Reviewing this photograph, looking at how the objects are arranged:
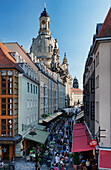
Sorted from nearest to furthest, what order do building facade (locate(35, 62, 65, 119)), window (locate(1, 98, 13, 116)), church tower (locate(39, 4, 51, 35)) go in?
window (locate(1, 98, 13, 116)), building facade (locate(35, 62, 65, 119)), church tower (locate(39, 4, 51, 35))

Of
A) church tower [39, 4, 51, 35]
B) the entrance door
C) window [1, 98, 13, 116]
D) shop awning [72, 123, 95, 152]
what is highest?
church tower [39, 4, 51, 35]

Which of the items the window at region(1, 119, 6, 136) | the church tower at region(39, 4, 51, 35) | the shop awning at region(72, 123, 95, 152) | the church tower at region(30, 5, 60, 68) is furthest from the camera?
the church tower at region(39, 4, 51, 35)

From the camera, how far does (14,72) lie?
21359mm

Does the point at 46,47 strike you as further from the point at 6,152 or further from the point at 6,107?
the point at 6,152

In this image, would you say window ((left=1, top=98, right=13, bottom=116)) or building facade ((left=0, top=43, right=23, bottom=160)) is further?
window ((left=1, top=98, right=13, bottom=116))

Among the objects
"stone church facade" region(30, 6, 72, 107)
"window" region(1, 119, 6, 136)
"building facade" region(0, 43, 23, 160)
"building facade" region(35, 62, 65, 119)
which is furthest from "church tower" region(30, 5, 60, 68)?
"window" region(1, 119, 6, 136)

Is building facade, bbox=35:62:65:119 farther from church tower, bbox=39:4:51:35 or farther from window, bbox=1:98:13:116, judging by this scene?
church tower, bbox=39:4:51:35

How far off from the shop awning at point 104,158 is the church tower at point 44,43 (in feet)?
260

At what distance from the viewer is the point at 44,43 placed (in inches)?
3794

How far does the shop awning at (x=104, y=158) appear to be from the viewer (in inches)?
542

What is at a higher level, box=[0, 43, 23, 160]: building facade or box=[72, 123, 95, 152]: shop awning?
box=[0, 43, 23, 160]: building facade

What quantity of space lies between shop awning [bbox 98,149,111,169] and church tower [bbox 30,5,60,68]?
7927 centimetres

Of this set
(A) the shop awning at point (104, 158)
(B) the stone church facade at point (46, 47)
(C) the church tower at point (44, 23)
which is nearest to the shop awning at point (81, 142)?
(A) the shop awning at point (104, 158)

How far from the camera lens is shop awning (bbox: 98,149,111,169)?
1377 centimetres
